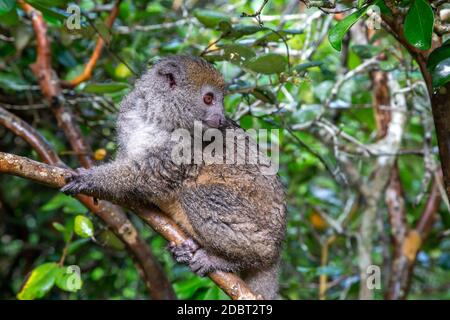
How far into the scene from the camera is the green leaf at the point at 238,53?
4383 millimetres

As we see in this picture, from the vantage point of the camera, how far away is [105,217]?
4.56 m

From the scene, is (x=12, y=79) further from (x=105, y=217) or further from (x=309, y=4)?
(x=309, y=4)

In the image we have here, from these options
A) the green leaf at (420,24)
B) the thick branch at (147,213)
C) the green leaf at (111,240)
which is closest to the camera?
the green leaf at (420,24)

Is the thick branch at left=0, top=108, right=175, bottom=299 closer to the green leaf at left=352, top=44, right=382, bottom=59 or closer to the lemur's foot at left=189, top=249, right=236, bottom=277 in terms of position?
the lemur's foot at left=189, top=249, right=236, bottom=277

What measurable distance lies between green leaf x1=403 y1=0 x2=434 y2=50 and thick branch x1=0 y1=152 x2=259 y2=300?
177cm

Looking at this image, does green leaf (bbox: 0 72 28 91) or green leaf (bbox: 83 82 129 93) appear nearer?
green leaf (bbox: 83 82 129 93)

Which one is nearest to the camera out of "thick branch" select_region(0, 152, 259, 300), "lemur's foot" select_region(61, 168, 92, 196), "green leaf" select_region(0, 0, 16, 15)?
"thick branch" select_region(0, 152, 259, 300)

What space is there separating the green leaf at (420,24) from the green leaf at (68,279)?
112 inches

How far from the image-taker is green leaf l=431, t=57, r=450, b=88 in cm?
307

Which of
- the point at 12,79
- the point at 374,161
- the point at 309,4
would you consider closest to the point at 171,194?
the point at 309,4

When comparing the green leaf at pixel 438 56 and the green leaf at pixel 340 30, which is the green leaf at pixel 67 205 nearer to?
the green leaf at pixel 340 30

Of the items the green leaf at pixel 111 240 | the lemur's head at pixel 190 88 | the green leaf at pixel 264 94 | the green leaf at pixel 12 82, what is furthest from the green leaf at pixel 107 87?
the green leaf at pixel 111 240

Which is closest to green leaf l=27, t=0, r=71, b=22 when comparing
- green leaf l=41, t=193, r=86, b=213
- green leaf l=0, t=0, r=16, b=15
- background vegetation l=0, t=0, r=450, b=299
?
background vegetation l=0, t=0, r=450, b=299
